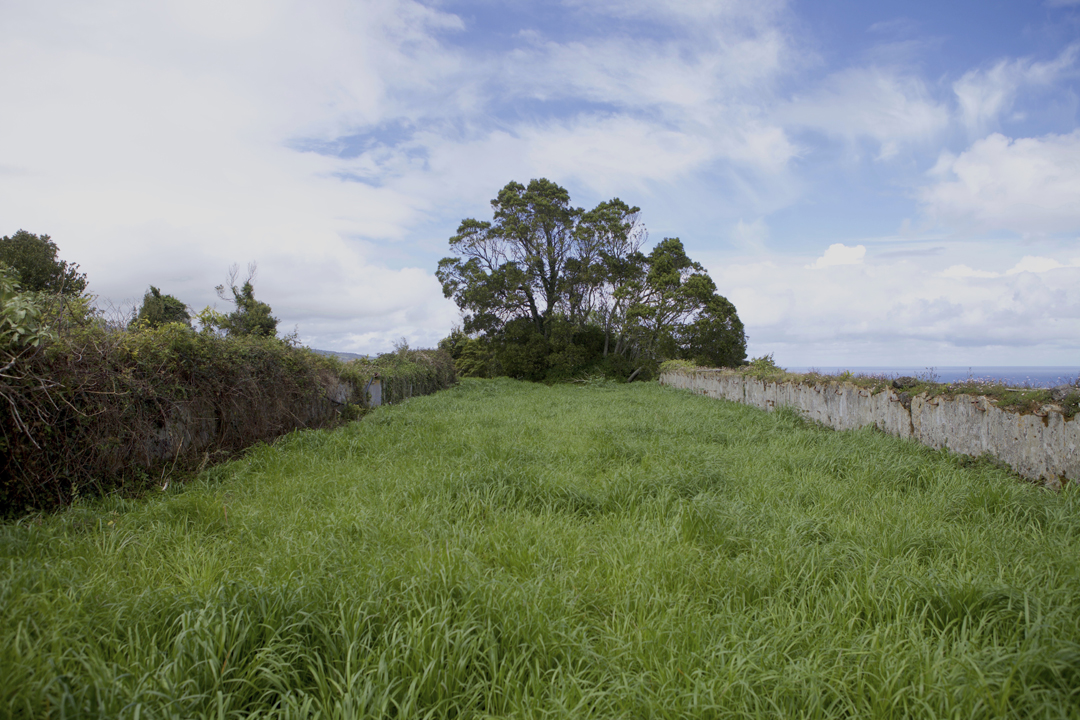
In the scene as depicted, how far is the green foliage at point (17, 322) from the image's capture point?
3.65 m

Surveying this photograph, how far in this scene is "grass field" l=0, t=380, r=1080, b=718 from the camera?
5.89ft

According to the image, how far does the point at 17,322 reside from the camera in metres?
Result: 3.68

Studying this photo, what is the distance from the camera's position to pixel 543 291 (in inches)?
1017

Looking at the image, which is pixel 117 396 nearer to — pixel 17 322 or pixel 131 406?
pixel 131 406

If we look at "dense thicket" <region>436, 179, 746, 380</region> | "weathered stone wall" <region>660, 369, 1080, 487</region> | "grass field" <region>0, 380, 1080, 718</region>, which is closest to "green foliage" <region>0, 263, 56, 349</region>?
"grass field" <region>0, 380, 1080, 718</region>

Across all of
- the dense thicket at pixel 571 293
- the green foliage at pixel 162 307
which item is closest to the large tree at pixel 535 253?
the dense thicket at pixel 571 293

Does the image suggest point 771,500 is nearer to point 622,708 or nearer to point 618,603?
point 618,603

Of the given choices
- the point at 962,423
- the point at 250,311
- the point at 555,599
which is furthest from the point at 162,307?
the point at 962,423

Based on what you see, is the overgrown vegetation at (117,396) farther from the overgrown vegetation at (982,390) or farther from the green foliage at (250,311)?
the green foliage at (250,311)

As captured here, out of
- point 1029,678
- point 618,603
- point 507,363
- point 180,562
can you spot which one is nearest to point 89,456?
point 180,562

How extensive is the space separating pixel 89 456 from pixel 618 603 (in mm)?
4721

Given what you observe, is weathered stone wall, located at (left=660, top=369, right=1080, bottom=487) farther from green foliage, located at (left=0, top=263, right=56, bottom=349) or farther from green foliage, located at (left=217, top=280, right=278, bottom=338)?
green foliage, located at (left=217, top=280, right=278, bottom=338)

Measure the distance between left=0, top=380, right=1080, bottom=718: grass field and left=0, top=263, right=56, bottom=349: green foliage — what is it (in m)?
1.33

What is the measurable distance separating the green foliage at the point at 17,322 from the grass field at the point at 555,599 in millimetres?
1333
